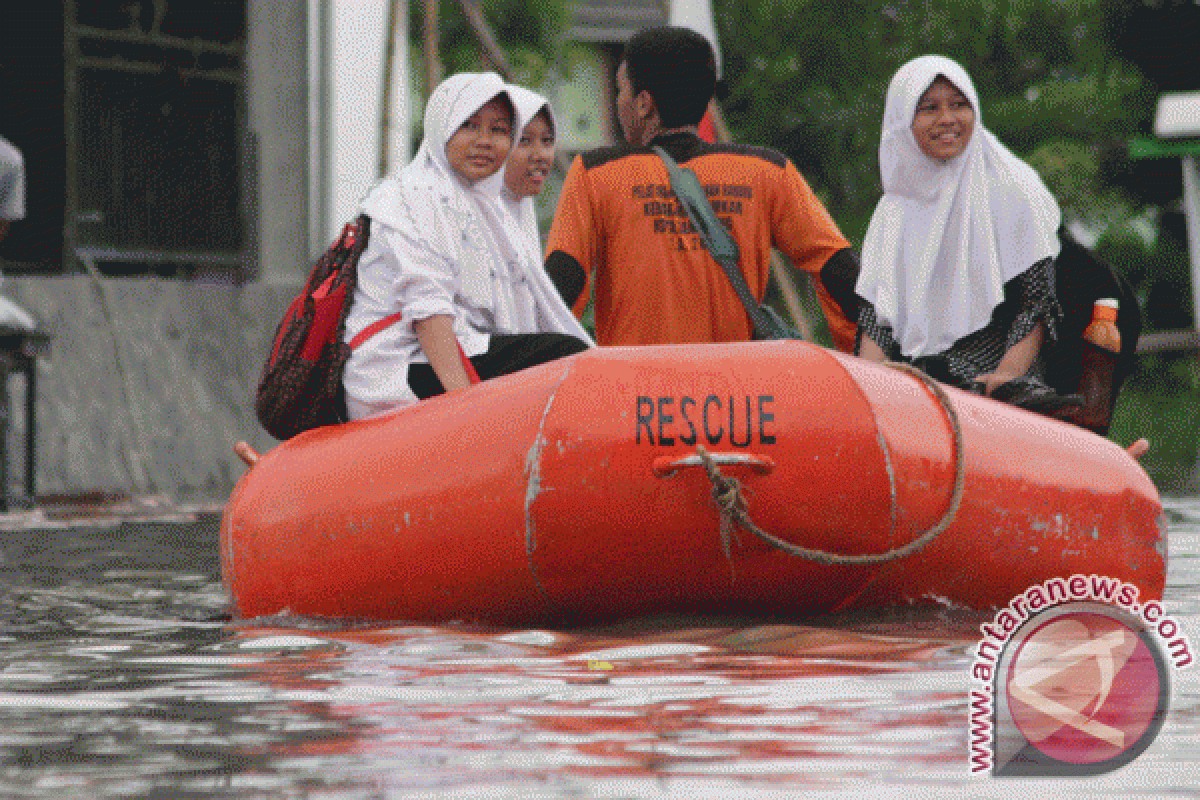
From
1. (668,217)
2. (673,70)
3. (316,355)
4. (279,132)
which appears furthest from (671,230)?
(279,132)

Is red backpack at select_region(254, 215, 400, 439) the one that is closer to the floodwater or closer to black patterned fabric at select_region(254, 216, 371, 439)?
black patterned fabric at select_region(254, 216, 371, 439)

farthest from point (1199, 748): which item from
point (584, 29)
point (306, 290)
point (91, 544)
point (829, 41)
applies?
point (829, 41)

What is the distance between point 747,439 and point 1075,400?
42.4 inches

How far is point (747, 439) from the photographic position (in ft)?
17.9

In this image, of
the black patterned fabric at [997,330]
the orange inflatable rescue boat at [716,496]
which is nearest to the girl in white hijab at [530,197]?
the orange inflatable rescue boat at [716,496]

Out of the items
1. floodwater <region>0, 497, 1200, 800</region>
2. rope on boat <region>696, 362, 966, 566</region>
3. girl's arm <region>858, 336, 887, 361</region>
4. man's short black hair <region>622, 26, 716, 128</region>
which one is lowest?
floodwater <region>0, 497, 1200, 800</region>

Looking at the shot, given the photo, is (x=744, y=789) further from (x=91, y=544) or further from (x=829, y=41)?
(x=829, y=41)

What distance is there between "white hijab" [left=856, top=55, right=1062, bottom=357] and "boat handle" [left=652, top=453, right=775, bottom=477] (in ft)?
3.79

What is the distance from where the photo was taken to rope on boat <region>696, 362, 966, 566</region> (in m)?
5.37

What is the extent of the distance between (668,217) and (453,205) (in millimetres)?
602

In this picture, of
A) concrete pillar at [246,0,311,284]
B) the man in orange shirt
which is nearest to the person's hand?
the man in orange shirt

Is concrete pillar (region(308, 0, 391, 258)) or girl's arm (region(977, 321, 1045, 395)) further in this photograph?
concrete pillar (region(308, 0, 391, 258))

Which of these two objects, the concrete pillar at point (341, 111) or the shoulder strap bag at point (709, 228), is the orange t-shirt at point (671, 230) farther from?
the concrete pillar at point (341, 111)

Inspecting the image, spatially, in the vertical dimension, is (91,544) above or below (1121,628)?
below
